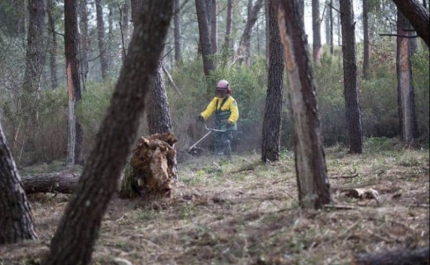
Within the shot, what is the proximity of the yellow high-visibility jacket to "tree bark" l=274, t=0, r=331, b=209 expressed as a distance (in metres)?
8.16

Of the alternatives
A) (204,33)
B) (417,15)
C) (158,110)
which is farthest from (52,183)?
(204,33)

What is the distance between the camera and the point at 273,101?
1288 cm

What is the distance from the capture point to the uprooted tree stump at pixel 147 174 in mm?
9164

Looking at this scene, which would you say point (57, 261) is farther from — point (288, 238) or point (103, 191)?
point (288, 238)

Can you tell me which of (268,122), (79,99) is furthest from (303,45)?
(79,99)

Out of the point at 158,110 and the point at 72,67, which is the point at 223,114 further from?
the point at 158,110

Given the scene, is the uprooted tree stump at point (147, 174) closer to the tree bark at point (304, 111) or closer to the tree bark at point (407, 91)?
the tree bark at point (304, 111)

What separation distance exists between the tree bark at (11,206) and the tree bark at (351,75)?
27.7 ft

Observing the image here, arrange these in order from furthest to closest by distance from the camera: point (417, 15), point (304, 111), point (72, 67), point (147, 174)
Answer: point (72, 67)
point (147, 174)
point (417, 15)
point (304, 111)

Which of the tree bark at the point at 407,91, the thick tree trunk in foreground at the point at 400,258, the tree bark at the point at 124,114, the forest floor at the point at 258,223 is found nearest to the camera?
the thick tree trunk in foreground at the point at 400,258

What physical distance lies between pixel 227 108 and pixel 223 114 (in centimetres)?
21

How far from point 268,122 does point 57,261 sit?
26.2 ft

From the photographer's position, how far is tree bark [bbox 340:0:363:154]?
13.4 meters

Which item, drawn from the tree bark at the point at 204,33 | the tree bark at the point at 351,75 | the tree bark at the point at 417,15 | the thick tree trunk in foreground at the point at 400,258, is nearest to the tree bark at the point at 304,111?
the thick tree trunk in foreground at the point at 400,258
